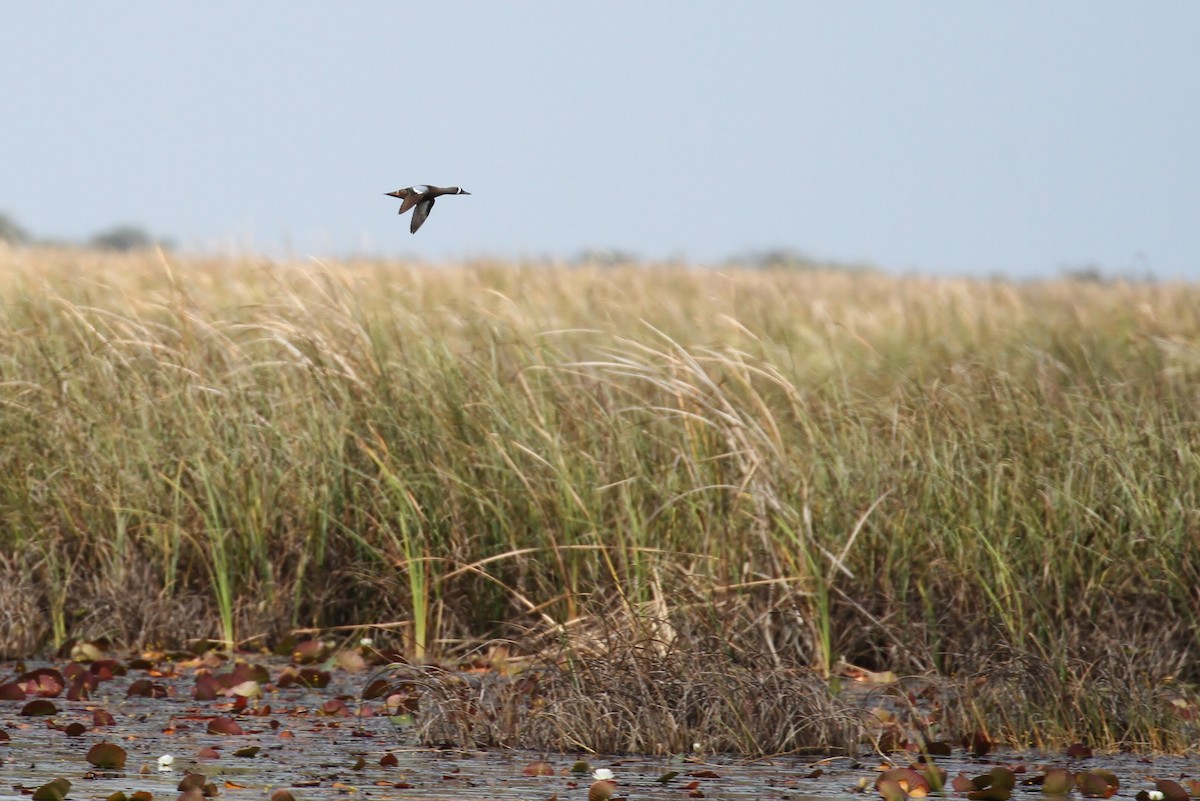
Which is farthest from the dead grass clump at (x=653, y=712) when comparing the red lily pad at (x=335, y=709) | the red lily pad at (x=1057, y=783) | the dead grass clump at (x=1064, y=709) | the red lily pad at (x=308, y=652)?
the red lily pad at (x=308, y=652)

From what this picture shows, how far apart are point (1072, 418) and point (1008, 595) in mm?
1812

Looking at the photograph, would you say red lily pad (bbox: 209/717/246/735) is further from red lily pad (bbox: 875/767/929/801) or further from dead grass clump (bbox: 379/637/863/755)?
red lily pad (bbox: 875/767/929/801)

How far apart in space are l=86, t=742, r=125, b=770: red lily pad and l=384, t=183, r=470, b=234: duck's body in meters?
1.77

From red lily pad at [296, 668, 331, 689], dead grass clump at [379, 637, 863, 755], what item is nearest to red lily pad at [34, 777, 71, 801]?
dead grass clump at [379, 637, 863, 755]

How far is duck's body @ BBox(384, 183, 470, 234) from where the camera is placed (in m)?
4.23

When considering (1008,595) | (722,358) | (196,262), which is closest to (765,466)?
(722,358)

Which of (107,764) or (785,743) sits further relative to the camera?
(785,743)

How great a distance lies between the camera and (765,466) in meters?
6.68

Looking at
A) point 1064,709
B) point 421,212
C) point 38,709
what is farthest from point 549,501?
point 421,212

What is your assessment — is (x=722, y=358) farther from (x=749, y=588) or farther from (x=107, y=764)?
(x=107, y=764)

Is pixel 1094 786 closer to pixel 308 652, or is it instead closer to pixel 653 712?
pixel 653 712

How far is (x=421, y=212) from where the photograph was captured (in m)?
4.26

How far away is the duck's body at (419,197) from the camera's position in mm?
4227

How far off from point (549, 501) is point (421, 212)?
109 inches
